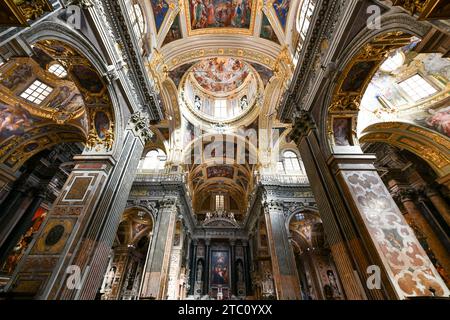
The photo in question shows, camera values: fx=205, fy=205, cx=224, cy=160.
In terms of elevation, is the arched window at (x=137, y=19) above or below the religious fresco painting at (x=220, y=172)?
below

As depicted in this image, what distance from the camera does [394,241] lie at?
4754mm

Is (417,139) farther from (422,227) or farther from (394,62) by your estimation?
(422,227)

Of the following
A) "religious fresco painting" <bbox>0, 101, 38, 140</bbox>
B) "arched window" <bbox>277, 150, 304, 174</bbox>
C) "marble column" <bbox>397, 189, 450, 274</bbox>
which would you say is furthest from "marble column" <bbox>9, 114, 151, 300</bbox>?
"marble column" <bbox>397, 189, 450, 274</bbox>

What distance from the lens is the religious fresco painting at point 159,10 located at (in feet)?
31.3

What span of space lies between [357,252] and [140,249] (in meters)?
20.5

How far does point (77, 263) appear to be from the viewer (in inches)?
189

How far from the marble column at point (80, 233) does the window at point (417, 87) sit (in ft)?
40.7

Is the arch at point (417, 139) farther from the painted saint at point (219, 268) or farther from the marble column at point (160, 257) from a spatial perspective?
the painted saint at point (219, 268)

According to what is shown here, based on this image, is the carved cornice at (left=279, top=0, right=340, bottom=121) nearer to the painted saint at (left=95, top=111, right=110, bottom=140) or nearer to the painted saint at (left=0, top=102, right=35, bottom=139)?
the painted saint at (left=95, top=111, right=110, bottom=140)

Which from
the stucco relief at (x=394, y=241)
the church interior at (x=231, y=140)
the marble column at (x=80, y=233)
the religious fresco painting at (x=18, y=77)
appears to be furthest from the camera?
the religious fresco painting at (x=18, y=77)

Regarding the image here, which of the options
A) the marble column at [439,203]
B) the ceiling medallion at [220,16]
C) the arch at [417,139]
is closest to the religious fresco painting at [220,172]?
the ceiling medallion at [220,16]

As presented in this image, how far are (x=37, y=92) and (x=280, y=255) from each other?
15.2m

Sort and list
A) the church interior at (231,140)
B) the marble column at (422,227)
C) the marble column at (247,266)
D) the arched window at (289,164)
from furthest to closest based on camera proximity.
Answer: the marble column at (247,266)
the arched window at (289,164)
the marble column at (422,227)
the church interior at (231,140)

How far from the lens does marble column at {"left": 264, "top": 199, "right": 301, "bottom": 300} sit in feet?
35.4
